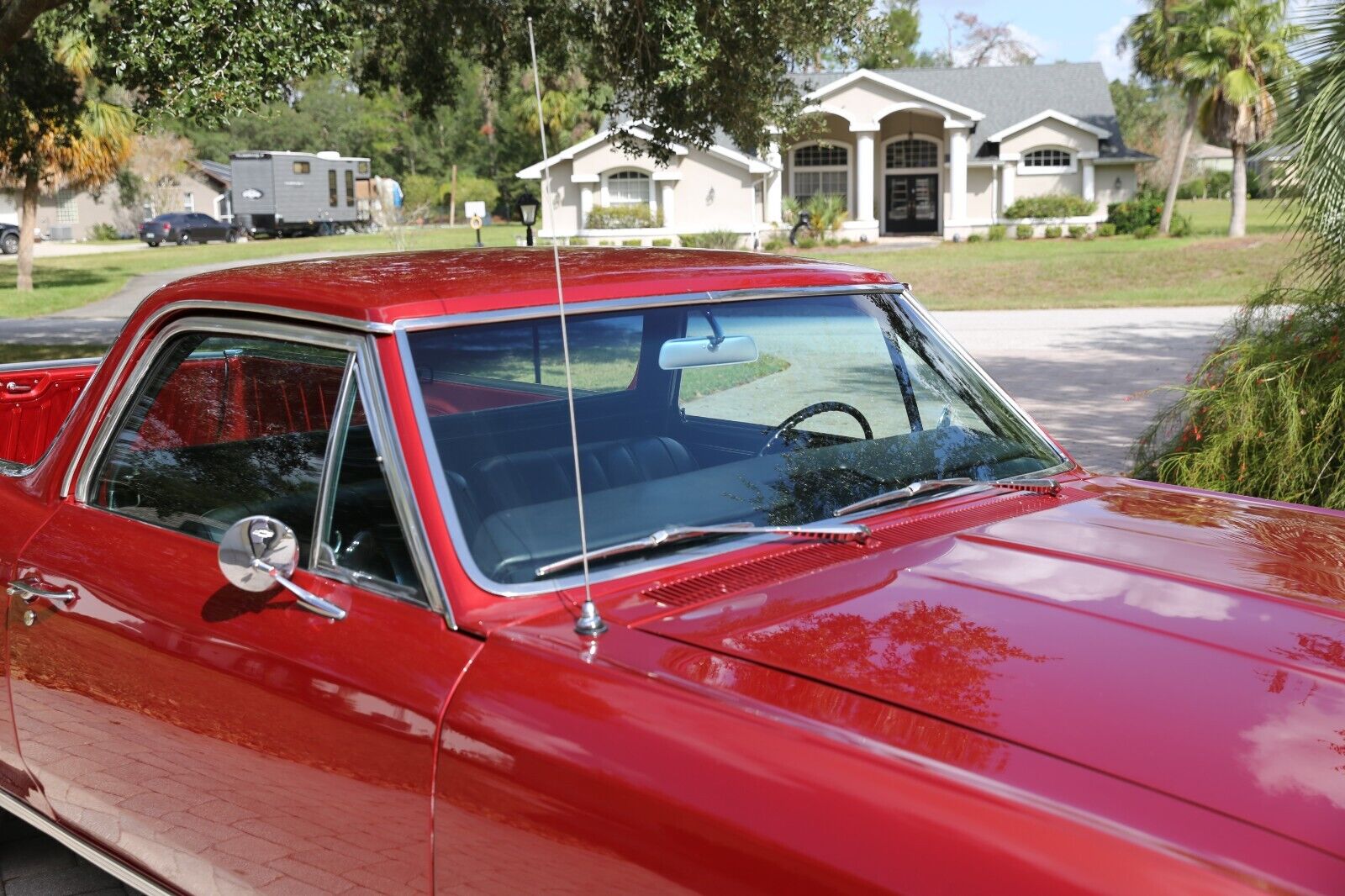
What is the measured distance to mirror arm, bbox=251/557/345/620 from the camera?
2320mm

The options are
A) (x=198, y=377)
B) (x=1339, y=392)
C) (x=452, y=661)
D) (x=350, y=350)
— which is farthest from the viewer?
(x=1339, y=392)

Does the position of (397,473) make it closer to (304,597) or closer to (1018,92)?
(304,597)

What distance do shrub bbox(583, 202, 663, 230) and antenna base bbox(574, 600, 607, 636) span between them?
4070cm

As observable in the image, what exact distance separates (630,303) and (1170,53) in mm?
42223

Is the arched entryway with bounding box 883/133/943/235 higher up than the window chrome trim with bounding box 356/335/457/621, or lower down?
→ higher up

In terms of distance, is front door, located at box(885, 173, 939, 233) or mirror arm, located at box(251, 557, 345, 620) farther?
front door, located at box(885, 173, 939, 233)

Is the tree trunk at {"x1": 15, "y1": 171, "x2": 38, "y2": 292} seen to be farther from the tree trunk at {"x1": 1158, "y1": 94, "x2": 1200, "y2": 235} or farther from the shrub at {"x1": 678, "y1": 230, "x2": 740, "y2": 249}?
the tree trunk at {"x1": 1158, "y1": 94, "x2": 1200, "y2": 235}

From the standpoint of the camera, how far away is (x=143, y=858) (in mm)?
2820

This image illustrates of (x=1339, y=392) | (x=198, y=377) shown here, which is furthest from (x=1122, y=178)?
(x=198, y=377)

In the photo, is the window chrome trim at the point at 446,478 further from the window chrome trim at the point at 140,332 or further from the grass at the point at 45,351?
the grass at the point at 45,351

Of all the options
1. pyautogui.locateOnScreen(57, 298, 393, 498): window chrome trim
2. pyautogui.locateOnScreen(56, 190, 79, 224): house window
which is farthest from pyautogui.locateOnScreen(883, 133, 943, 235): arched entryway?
pyautogui.locateOnScreen(57, 298, 393, 498): window chrome trim

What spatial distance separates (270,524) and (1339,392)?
567cm

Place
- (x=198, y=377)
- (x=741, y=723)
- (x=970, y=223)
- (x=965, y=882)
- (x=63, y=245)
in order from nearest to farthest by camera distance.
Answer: (x=965, y=882) → (x=741, y=723) → (x=198, y=377) → (x=970, y=223) → (x=63, y=245)

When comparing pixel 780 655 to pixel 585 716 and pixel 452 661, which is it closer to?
pixel 585 716
